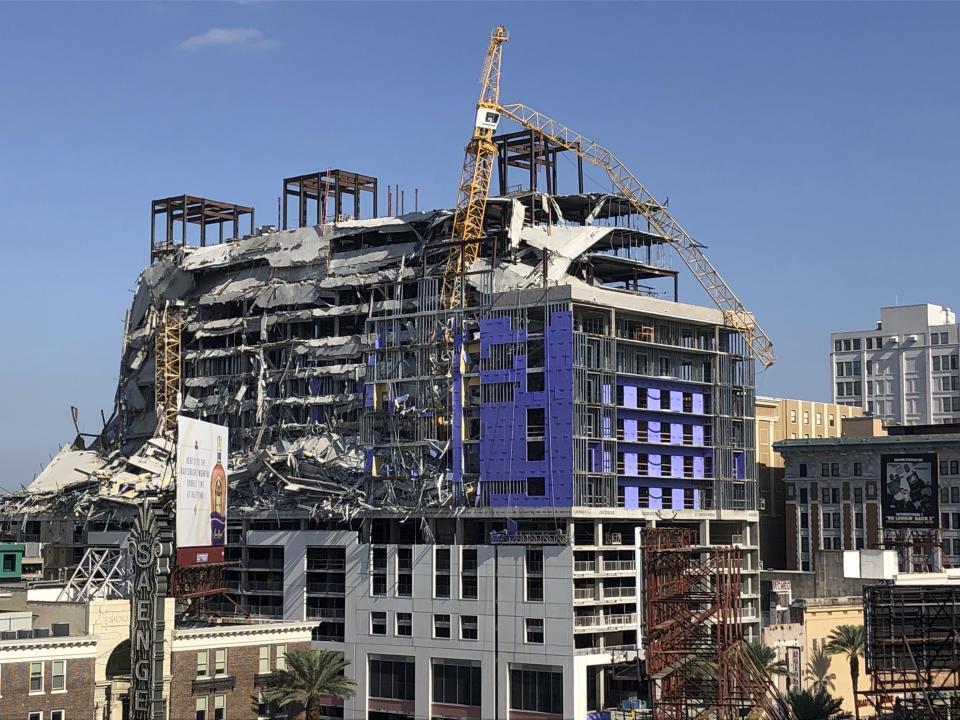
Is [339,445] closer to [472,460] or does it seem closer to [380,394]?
[380,394]

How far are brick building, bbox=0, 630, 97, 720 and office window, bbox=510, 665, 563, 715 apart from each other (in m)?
48.6

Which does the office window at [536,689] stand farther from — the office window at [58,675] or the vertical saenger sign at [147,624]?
the office window at [58,675]

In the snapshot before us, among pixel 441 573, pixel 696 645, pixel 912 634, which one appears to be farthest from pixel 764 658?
pixel 441 573

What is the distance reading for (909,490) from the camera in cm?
18512

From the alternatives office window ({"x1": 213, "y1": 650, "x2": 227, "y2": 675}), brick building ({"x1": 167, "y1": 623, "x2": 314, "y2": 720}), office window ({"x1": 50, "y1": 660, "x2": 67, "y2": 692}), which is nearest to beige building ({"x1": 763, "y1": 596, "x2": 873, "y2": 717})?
brick building ({"x1": 167, "y1": 623, "x2": 314, "y2": 720})

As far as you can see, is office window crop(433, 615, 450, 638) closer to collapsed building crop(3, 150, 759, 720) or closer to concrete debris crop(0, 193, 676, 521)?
collapsed building crop(3, 150, 759, 720)

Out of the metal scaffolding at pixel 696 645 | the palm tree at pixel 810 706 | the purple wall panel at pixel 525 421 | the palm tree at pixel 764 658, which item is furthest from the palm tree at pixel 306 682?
the palm tree at pixel 810 706

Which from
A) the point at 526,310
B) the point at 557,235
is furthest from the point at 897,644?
the point at 557,235

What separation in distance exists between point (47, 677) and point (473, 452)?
5874 centimetres

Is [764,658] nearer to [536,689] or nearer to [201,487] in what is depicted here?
[536,689]

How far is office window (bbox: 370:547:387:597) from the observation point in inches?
6496

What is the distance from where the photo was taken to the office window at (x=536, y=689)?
152 m

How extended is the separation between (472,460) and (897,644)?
59.1m

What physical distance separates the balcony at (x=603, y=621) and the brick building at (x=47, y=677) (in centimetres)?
5156
